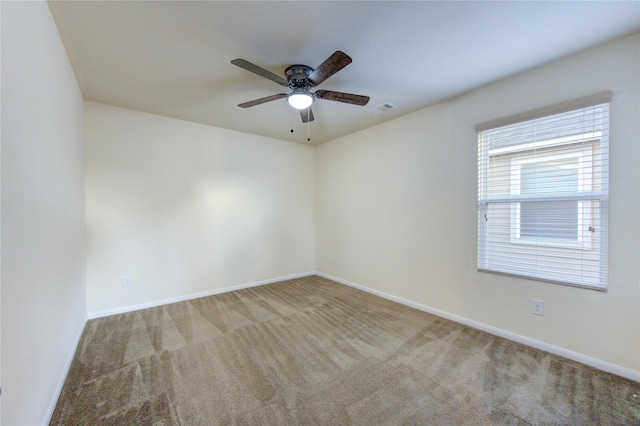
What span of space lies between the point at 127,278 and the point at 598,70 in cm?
505

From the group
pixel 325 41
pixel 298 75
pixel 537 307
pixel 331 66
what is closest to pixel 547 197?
pixel 537 307

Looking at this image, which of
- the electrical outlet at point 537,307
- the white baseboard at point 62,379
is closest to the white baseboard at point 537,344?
the electrical outlet at point 537,307

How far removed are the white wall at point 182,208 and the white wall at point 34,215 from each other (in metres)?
0.88

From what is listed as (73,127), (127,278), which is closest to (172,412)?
(127,278)

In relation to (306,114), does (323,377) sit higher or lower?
lower

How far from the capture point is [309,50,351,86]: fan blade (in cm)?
165

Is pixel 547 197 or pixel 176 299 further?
pixel 176 299

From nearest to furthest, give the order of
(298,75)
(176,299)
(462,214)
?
(298,75), (462,214), (176,299)

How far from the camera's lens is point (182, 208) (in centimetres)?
351

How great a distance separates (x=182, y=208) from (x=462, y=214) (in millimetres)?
3545

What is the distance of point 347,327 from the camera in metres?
A: 2.72

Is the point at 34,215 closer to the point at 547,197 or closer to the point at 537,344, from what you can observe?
the point at 547,197

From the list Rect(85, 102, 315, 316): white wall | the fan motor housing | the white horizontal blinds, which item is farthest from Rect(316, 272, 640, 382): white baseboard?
the fan motor housing

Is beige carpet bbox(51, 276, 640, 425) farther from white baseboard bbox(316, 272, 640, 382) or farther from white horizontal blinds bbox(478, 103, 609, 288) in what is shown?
white horizontal blinds bbox(478, 103, 609, 288)
